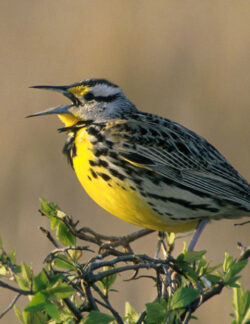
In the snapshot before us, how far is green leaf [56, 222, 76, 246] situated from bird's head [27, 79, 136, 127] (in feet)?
2.68

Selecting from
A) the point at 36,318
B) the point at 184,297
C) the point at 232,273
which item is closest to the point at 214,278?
the point at 232,273

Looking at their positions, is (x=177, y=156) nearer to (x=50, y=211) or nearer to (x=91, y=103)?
(x=91, y=103)

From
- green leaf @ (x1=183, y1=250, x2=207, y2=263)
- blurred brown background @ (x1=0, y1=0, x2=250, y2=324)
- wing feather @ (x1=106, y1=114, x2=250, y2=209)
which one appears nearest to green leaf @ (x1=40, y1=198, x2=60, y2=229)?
green leaf @ (x1=183, y1=250, x2=207, y2=263)

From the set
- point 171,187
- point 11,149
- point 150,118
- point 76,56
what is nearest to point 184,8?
point 76,56

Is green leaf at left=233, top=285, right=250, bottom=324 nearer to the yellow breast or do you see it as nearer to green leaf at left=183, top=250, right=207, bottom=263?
green leaf at left=183, top=250, right=207, bottom=263

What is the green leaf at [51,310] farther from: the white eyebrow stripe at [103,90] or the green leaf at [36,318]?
the white eyebrow stripe at [103,90]

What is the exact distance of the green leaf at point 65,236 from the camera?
1.39m

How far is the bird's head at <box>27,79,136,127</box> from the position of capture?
2.24 m

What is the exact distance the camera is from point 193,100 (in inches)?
146

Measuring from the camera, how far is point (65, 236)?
1.40m

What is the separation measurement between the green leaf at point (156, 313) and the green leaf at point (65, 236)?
14.5 inches

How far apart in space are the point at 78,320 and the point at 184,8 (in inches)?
119

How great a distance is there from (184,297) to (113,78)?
292 cm

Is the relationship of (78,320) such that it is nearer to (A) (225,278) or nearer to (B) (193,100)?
(A) (225,278)
